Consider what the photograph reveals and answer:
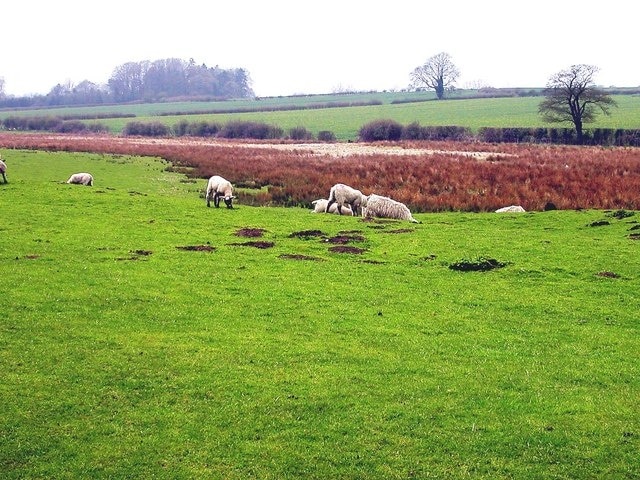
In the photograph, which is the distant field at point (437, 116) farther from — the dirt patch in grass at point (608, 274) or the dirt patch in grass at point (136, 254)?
the dirt patch in grass at point (136, 254)

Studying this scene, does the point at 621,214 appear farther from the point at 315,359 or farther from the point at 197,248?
the point at 315,359

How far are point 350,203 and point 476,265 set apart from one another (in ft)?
37.2

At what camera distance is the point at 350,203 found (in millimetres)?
27938

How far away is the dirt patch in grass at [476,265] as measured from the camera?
56.4 feet

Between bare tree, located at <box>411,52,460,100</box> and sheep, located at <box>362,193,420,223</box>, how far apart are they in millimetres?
135935

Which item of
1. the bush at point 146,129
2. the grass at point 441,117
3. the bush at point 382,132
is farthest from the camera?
the bush at point 146,129

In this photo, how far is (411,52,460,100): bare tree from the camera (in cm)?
15475

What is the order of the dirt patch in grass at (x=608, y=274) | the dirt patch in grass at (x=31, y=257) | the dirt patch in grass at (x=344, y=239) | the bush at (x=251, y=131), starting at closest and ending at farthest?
the dirt patch in grass at (x=608, y=274)
the dirt patch in grass at (x=31, y=257)
the dirt patch in grass at (x=344, y=239)
the bush at (x=251, y=131)

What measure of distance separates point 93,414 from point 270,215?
17.3 metres

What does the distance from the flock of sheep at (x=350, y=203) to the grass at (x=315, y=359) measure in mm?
6165

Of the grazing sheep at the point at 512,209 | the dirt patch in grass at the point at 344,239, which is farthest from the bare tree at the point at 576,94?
the dirt patch in grass at the point at 344,239

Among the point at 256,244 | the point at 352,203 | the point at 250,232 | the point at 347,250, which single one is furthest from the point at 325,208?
the point at 347,250

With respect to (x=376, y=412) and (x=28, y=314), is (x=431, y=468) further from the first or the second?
(x=28, y=314)

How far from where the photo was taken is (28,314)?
41.5ft
